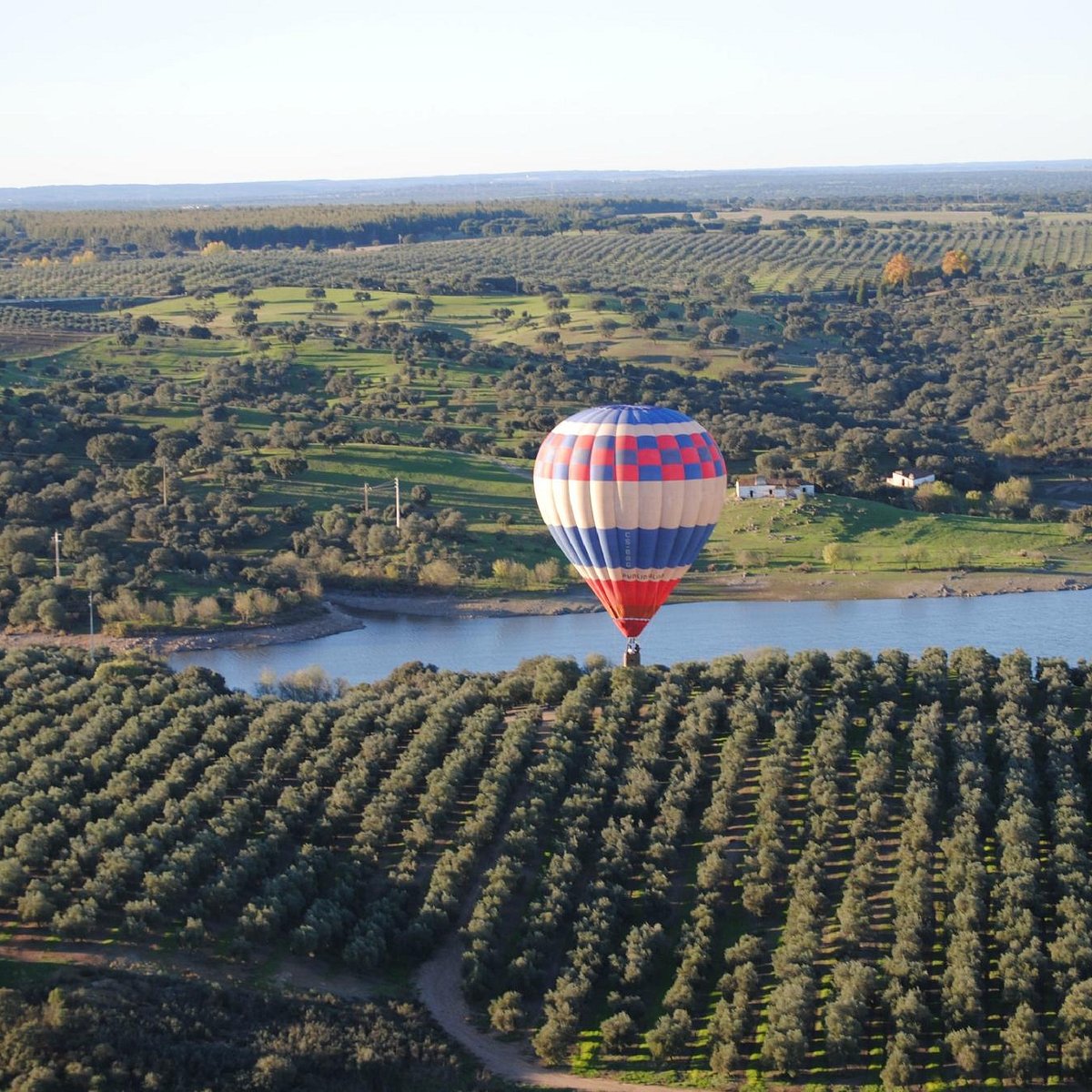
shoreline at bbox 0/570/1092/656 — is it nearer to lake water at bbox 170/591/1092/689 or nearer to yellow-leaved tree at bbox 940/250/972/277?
lake water at bbox 170/591/1092/689

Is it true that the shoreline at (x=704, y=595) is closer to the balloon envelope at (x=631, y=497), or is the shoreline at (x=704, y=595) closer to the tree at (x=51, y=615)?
the tree at (x=51, y=615)

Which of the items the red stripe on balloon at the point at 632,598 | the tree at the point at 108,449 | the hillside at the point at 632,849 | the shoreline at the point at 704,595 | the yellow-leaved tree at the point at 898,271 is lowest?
the shoreline at the point at 704,595

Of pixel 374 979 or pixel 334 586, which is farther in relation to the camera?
pixel 334 586

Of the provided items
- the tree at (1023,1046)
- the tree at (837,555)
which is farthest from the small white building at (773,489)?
the tree at (1023,1046)

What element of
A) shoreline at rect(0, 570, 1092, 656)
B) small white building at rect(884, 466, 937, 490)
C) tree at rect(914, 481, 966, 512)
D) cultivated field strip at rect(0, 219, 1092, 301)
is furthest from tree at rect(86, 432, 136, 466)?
cultivated field strip at rect(0, 219, 1092, 301)

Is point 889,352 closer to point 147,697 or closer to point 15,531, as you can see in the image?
point 15,531

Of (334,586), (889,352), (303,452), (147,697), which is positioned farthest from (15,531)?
(889,352)
